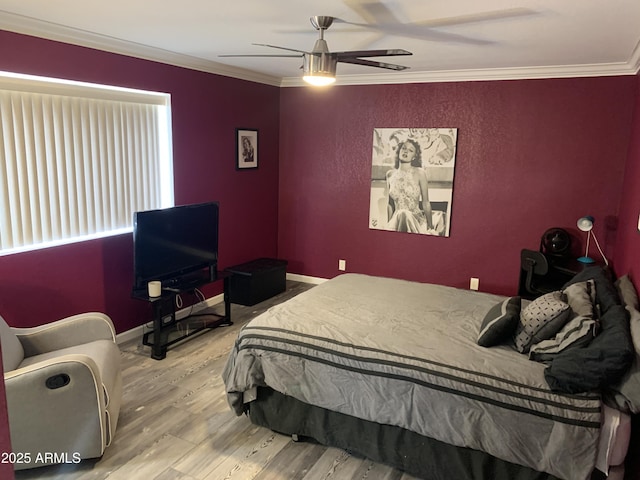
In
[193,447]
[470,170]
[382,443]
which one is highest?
[470,170]

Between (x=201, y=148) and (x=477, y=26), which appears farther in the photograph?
(x=201, y=148)

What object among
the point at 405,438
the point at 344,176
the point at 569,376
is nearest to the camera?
the point at 569,376

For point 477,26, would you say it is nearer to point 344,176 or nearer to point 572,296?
point 572,296

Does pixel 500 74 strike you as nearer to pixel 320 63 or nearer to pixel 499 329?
pixel 320 63

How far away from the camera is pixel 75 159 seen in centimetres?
360

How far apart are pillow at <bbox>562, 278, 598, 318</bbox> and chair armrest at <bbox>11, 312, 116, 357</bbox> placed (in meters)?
2.83

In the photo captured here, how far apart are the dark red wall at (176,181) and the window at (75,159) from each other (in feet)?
0.33

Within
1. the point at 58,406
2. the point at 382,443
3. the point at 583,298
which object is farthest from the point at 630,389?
the point at 58,406

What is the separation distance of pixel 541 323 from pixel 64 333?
2.76 metres

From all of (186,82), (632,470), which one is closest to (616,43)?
(632,470)

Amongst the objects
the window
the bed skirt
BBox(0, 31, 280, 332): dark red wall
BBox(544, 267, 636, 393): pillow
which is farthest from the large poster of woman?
the bed skirt

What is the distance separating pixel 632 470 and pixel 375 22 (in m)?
2.75

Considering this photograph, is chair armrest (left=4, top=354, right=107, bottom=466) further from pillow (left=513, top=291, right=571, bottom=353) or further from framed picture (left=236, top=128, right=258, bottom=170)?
framed picture (left=236, top=128, right=258, bottom=170)

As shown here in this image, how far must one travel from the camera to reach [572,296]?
9.66 ft
